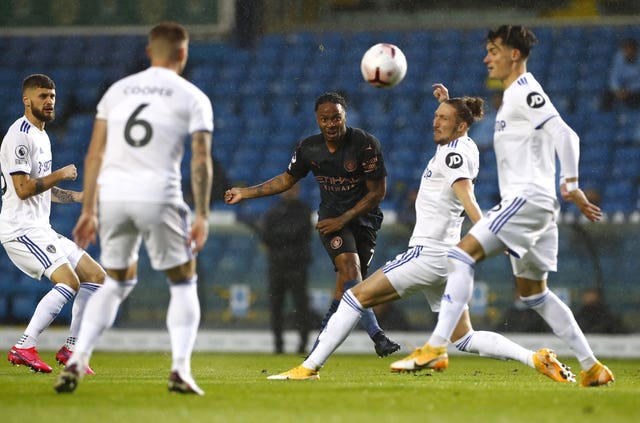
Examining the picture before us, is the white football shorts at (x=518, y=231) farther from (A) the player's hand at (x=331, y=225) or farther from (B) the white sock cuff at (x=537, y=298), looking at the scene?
(A) the player's hand at (x=331, y=225)

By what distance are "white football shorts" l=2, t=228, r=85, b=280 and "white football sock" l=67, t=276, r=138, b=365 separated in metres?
2.93

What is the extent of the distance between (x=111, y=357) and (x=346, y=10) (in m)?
11.0

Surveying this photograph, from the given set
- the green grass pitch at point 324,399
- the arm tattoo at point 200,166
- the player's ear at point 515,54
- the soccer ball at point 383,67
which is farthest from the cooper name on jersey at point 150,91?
the soccer ball at point 383,67

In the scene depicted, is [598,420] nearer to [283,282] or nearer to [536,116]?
[536,116]

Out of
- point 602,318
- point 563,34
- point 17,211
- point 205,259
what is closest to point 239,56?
point 563,34

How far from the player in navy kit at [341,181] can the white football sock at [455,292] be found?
153 cm

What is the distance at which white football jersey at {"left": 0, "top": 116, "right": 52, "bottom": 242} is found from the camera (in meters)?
9.14

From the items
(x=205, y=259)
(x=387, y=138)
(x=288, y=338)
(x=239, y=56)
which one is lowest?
(x=288, y=338)

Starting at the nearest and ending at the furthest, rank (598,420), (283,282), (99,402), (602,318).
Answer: (598,420), (99,402), (602,318), (283,282)

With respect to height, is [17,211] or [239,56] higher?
[239,56]

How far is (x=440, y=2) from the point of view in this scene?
21.8 metres

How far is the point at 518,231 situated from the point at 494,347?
135 cm

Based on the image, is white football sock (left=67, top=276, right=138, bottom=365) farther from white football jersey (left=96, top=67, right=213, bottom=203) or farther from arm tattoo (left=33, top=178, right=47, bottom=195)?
arm tattoo (left=33, top=178, right=47, bottom=195)

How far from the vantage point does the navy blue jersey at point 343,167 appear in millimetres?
9148
